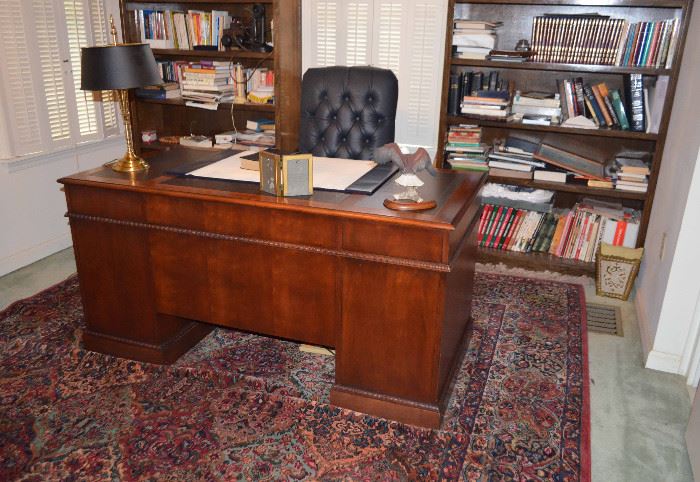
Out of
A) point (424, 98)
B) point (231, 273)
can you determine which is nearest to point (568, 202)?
point (424, 98)

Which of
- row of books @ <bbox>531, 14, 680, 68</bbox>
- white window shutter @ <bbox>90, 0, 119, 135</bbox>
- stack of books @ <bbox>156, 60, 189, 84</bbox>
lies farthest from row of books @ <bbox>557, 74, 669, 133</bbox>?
white window shutter @ <bbox>90, 0, 119, 135</bbox>

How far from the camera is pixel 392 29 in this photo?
3.53m

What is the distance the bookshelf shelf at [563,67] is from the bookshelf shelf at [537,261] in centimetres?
107

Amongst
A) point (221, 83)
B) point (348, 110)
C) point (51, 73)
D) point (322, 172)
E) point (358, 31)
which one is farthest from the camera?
point (221, 83)

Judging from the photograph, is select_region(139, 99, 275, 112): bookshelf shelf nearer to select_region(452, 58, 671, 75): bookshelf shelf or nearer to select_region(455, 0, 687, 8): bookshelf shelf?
select_region(452, 58, 671, 75): bookshelf shelf

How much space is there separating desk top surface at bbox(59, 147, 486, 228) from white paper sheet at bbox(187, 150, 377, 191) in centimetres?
6

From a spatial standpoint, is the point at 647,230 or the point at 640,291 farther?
the point at 647,230

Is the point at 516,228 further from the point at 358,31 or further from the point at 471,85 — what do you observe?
the point at 358,31

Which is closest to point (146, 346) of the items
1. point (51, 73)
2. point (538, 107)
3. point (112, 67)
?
point (112, 67)

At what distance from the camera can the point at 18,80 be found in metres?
3.31

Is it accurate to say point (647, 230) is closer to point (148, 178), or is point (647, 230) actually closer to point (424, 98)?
point (424, 98)

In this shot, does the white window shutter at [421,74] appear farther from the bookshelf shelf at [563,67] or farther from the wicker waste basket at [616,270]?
the wicker waste basket at [616,270]

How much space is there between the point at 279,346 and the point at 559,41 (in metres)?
2.23

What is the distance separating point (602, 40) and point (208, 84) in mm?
2371
